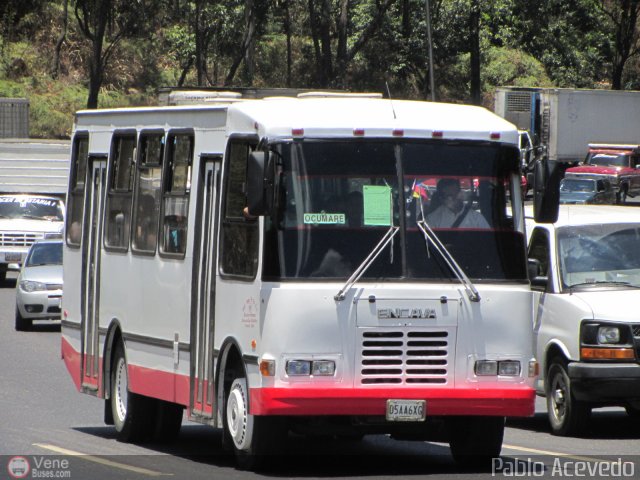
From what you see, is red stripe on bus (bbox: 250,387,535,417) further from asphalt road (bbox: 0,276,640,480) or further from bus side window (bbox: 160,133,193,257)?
bus side window (bbox: 160,133,193,257)

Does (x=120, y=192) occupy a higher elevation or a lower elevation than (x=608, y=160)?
lower

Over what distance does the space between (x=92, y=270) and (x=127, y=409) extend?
1.47 m

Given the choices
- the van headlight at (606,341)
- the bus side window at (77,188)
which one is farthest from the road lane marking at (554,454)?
the bus side window at (77,188)

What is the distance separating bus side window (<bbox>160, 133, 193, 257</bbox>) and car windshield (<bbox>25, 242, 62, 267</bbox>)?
567 inches

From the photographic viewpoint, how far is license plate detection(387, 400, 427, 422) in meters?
9.40

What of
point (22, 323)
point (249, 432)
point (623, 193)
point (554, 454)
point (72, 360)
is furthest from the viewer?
point (623, 193)

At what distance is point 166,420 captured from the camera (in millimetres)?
12180

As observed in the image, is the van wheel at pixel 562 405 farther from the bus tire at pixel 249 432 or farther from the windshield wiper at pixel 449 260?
the bus tire at pixel 249 432

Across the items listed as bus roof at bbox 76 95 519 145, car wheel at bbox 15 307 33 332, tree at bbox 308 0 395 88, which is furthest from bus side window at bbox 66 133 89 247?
tree at bbox 308 0 395 88

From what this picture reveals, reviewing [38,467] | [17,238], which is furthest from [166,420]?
[17,238]

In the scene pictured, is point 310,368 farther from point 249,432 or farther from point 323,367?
point 249,432

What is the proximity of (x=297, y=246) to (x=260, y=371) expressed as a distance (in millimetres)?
873

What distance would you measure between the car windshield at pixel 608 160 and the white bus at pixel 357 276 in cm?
4297

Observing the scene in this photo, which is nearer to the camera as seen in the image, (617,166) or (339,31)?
(617,166)
